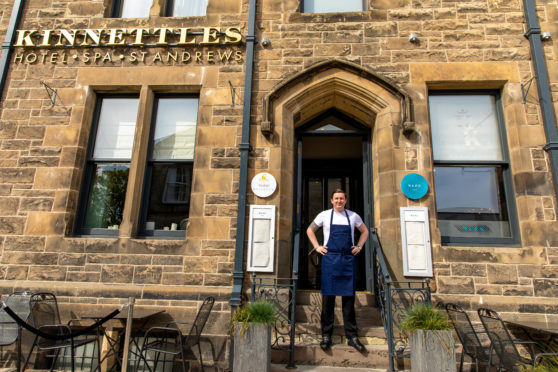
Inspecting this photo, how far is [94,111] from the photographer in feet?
19.7

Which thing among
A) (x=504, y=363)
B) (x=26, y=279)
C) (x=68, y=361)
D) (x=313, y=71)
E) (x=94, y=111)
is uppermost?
(x=313, y=71)

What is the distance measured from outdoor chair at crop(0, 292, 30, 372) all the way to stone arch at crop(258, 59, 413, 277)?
11.2 feet

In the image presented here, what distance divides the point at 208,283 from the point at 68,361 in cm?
226

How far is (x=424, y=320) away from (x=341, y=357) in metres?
1.08

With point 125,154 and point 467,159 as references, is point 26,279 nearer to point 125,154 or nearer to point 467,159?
point 125,154

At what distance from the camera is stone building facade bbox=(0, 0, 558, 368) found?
16.4ft

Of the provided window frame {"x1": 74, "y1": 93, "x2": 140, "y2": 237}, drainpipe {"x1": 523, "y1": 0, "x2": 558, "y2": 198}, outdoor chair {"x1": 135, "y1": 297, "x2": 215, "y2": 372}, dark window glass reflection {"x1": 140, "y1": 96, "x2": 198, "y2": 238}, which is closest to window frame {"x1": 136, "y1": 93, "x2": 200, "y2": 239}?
dark window glass reflection {"x1": 140, "y1": 96, "x2": 198, "y2": 238}

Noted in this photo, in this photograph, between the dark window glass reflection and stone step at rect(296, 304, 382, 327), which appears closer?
stone step at rect(296, 304, 382, 327)

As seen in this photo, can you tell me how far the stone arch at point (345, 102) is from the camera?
525 cm

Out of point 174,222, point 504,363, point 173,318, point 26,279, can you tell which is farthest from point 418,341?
point 26,279

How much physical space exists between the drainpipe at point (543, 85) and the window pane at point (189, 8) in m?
5.33

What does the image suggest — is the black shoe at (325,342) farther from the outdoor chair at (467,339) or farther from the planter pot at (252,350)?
the outdoor chair at (467,339)

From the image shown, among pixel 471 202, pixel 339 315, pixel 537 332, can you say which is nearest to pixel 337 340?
pixel 339 315

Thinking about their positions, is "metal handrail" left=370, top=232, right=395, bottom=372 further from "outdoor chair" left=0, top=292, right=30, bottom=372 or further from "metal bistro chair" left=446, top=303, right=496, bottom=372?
"outdoor chair" left=0, top=292, right=30, bottom=372
